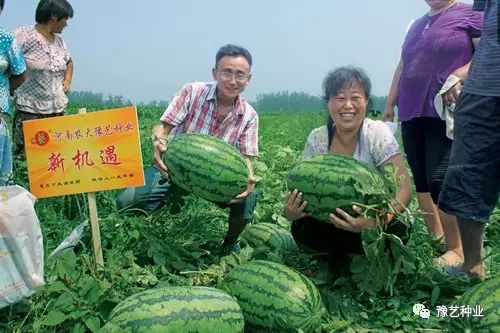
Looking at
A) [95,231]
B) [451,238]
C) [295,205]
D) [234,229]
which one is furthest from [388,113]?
[95,231]

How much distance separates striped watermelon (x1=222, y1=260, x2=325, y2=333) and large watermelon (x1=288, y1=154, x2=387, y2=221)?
40cm

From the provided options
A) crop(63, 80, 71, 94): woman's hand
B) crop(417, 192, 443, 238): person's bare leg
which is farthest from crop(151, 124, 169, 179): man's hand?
crop(63, 80, 71, 94): woman's hand

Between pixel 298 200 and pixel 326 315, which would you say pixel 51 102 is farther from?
pixel 326 315

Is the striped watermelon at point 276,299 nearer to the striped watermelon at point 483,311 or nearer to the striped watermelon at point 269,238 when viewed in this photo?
the striped watermelon at point 483,311

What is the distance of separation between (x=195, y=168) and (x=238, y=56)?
3.02 ft

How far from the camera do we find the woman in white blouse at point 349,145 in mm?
3049

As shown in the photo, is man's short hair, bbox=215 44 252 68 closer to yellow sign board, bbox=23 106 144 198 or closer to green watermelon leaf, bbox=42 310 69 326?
yellow sign board, bbox=23 106 144 198

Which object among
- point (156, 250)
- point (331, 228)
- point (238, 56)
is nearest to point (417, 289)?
point (331, 228)

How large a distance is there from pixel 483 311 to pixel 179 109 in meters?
2.22

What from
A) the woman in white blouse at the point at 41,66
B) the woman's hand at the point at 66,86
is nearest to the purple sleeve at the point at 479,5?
the woman in white blouse at the point at 41,66

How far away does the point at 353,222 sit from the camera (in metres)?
2.73

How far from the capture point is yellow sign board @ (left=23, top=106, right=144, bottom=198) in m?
3.17

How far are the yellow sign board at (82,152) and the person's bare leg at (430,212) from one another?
2099mm

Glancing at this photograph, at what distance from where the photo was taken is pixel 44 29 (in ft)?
16.9
